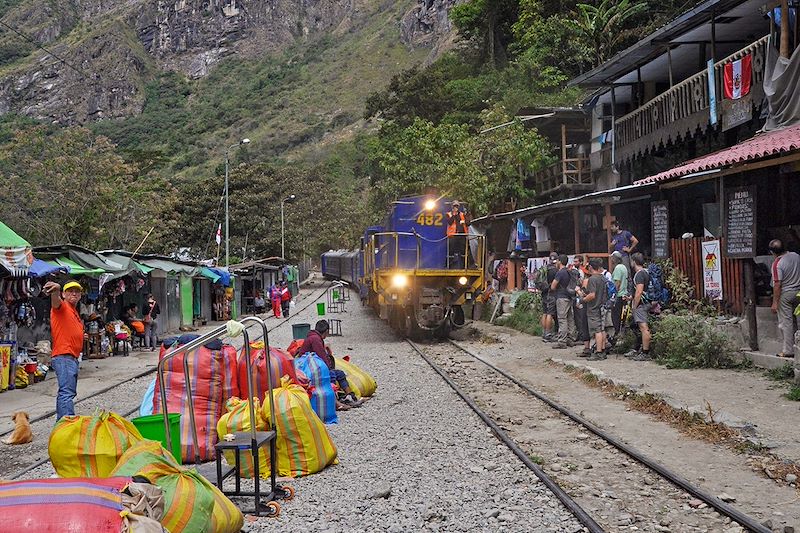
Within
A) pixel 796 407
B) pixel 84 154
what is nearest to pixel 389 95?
pixel 84 154

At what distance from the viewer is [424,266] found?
63.1 feet

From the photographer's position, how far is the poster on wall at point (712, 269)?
43.0ft

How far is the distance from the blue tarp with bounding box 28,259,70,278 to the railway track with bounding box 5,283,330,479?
2.32 meters

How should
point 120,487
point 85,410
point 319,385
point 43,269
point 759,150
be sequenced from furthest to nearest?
1. point 43,269
2. point 85,410
3. point 759,150
4. point 319,385
5. point 120,487

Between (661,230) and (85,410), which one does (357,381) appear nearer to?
(85,410)

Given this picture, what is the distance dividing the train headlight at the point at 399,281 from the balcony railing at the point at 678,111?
7342 mm

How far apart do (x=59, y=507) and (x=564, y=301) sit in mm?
13580

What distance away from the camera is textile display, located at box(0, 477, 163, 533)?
377cm

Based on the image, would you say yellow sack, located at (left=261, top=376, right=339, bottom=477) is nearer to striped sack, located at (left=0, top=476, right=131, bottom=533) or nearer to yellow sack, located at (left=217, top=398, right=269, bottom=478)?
yellow sack, located at (left=217, top=398, right=269, bottom=478)

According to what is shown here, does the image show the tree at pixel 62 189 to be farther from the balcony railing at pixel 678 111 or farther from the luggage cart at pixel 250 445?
the luggage cart at pixel 250 445

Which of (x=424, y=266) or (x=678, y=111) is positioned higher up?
(x=678, y=111)

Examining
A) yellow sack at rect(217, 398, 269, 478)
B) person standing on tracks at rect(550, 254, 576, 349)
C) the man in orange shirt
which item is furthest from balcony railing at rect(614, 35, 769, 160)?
the man in orange shirt

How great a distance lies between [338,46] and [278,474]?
163 m

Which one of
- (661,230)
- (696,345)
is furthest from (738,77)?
(696,345)
